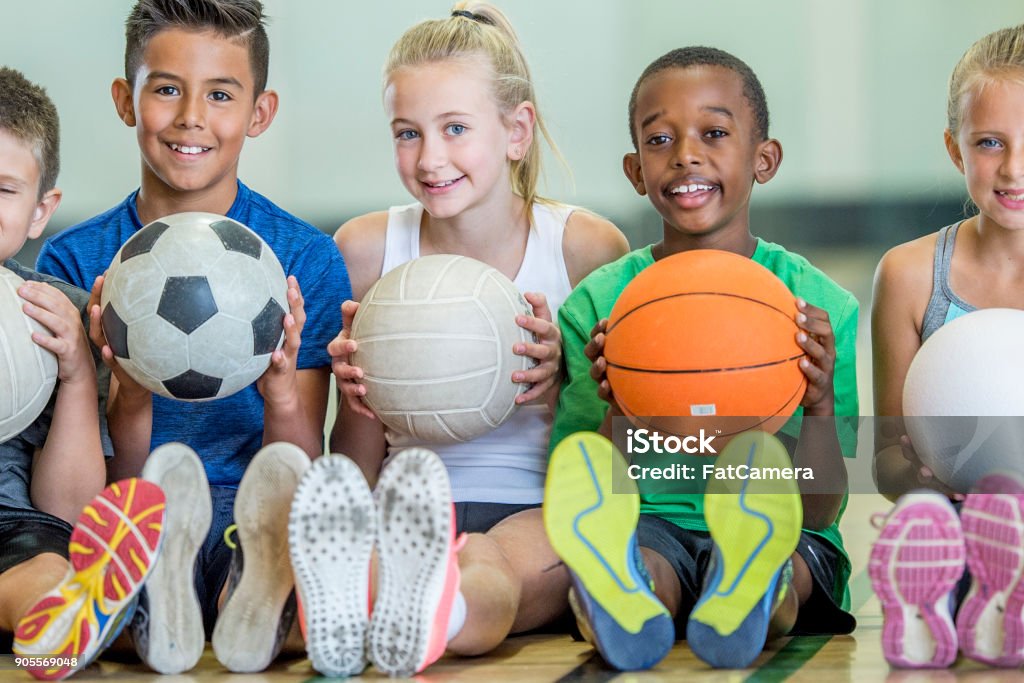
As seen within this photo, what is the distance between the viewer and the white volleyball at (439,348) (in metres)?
2.05

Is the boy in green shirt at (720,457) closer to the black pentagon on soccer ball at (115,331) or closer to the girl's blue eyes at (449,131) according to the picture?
the girl's blue eyes at (449,131)

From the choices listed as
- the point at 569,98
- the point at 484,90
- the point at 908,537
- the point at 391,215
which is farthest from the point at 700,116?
the point at 569,98

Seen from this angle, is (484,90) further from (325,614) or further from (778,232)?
(778,232)

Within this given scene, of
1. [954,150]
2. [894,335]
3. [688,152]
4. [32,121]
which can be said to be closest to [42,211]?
[32,121]

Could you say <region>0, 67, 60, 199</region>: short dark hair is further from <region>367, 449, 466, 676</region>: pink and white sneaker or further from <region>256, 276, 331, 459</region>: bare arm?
<region>367, 449, 466, 676</region>: pink and white sneaker

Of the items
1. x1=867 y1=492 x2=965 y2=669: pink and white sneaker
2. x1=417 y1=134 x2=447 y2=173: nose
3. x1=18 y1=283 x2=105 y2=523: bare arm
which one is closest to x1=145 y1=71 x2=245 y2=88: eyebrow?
x1=417 y1=134 x2=447 y2=173: nose

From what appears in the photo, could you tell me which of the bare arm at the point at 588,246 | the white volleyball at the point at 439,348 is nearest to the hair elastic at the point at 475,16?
the bare arm at the point at 588,246

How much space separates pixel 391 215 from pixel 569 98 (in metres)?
5.44

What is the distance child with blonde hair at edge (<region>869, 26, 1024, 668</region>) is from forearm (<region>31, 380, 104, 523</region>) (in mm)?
1309

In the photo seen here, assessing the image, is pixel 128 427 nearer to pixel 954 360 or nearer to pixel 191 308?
pixel 191 308

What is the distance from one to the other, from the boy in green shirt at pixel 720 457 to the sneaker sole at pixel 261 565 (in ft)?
1.31

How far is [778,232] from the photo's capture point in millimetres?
8133

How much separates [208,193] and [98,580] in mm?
1030

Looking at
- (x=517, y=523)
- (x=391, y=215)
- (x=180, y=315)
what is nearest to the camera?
(x=180, y=315)
